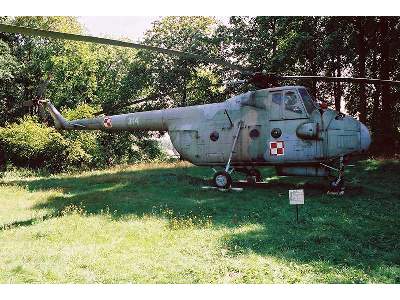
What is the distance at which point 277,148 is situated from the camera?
13664 millimetres

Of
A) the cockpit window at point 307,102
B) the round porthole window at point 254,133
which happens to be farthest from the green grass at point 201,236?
the cockpit window at point 307,102

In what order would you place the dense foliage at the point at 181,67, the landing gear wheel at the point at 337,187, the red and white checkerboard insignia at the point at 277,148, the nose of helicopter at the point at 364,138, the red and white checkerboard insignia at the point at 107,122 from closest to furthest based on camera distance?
1. the nose of helicopter at the point at 364,138
2. the landing gear wheel at the point at 337,187
3. the red and white checkerboard insignia at the point at 277,148
4. the red and white checkerboard insignia at the point at 107,122
5. the dense foliage at the point at 181,67

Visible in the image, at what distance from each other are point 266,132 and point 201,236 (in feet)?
20.1

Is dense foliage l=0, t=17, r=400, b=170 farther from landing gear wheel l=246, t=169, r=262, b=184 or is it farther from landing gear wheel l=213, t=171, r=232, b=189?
landing gear wheel l=213, t=171, r=232, b=189

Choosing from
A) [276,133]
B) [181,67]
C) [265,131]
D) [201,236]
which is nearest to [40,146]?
[181,67]

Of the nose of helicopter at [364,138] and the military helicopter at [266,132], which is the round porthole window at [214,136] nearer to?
the military helicopter at [266,132]

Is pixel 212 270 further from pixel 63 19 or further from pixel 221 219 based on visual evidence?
pixel 63 19

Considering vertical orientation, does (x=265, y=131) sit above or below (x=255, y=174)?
above

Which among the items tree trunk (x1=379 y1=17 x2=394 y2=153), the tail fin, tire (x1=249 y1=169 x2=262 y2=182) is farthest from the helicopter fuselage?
tree trunk (x1=379 y1=17 x2=394 y2=153)

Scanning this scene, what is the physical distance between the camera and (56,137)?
26375 millimetres

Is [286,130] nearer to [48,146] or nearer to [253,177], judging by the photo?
[253,177]

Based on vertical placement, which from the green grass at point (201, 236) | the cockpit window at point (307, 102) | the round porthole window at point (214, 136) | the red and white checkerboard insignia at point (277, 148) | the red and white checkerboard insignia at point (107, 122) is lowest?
the green grass at point (201, 236)

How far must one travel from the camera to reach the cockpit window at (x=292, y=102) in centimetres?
1329

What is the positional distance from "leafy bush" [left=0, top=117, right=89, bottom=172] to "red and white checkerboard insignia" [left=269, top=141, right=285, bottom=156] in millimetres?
16825
